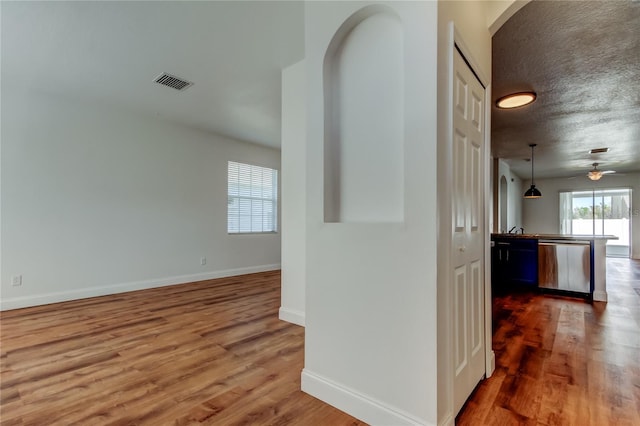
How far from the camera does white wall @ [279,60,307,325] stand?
10.6 feet

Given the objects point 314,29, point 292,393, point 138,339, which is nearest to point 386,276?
point 292,393

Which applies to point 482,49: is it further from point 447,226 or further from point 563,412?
point 563,412

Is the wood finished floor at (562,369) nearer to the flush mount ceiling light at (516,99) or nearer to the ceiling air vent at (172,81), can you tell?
the flush mount ceiling light at (516,99)

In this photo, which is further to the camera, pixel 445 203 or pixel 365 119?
pixel 365 119

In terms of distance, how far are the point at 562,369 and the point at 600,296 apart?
2.91 meters

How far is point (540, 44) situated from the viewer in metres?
2.69

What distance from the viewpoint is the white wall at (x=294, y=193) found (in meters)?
3.22

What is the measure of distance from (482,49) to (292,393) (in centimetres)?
249

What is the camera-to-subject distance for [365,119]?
5.74 ft

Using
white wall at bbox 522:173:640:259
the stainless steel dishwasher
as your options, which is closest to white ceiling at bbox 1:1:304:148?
the stainless steel dishwasher

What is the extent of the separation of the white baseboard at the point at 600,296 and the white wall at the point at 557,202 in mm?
7344

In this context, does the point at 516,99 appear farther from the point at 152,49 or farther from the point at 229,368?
the point at 229,368

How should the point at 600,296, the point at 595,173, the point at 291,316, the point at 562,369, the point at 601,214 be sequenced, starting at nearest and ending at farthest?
the point at 562,369 < the point at 291,316 < the point at 600,296 < the point at 595,173 < the point at 601,214

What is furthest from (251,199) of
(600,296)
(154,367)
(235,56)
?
(600,296)
